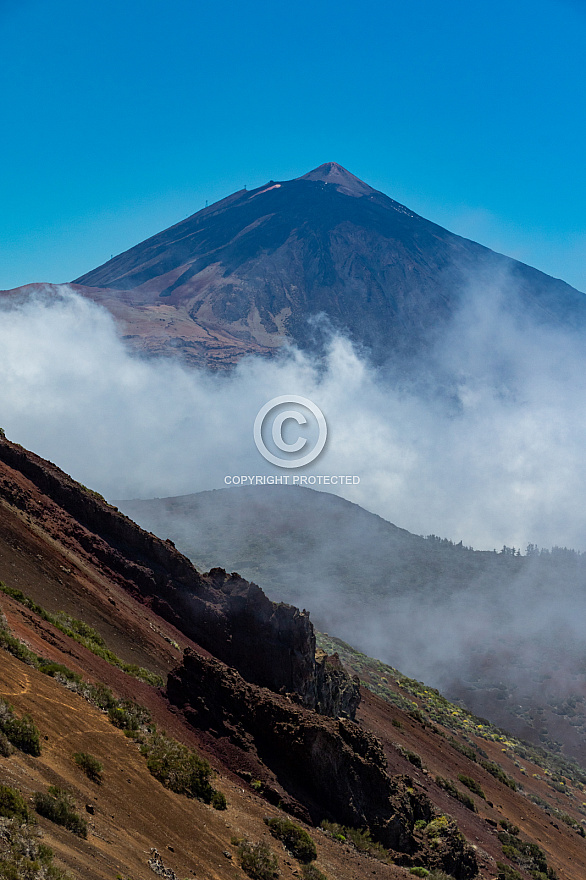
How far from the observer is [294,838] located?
1068 cm

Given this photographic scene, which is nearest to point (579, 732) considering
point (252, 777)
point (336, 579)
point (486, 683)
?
point (486, 683)

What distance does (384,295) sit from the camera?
601ft

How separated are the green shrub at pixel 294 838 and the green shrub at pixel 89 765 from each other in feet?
12.3

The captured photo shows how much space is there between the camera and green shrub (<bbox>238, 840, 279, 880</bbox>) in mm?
8992

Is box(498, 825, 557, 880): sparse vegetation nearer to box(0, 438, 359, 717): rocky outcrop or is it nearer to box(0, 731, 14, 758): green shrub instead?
box(0, 438, 359, 717): rocky outcrop

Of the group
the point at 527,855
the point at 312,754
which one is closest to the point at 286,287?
the point at 527,855

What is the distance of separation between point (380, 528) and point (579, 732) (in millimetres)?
42856

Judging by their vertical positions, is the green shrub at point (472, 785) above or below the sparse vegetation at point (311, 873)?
above

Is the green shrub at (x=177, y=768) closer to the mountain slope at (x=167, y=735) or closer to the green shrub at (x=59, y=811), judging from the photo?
the mountain slope at (x=167, y=735)

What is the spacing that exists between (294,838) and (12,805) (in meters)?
6.01

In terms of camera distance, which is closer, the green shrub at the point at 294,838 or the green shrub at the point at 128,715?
the green shrub at the point at 294,838

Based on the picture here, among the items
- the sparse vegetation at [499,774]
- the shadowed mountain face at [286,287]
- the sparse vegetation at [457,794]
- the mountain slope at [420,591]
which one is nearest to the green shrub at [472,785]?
the sparse vegetation at [457,794]

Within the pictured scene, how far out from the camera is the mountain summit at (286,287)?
6336 inches

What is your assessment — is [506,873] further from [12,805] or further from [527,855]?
[12,805]
